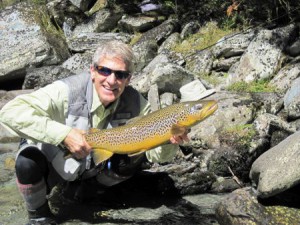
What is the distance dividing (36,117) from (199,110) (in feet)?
4.59

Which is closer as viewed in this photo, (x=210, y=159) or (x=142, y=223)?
(x=142, y=223)

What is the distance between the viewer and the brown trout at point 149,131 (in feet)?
12.5

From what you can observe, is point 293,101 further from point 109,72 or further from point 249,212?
point 109,72

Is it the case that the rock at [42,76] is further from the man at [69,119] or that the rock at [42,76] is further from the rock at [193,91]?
the man at [69,119]

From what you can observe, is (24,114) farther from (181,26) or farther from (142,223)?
(181,26)

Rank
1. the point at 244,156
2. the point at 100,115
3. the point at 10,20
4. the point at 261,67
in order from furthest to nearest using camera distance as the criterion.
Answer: the point at 10,20
the point at 261,67
the point at 244,156
the point at 100,115

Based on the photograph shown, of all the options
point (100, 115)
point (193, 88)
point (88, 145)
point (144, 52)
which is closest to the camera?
point (88, 145)

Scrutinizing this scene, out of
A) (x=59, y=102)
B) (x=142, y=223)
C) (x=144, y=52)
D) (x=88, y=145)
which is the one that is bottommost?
(x=144, y=52)

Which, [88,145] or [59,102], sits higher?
[59,102]

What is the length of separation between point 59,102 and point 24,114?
0.34m

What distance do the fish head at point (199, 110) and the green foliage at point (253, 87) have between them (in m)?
4.87

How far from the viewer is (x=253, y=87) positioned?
8594mm

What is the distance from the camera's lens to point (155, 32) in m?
12.6

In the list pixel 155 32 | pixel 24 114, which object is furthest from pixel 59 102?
pixel 155 32
